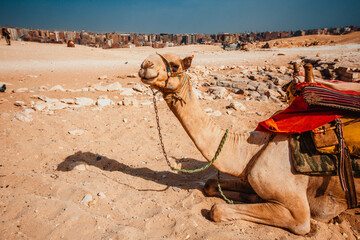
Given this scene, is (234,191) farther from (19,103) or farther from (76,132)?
(19,103)

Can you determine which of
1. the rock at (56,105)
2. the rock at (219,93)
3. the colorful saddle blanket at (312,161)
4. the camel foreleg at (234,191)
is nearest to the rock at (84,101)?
the rock at (56,105)

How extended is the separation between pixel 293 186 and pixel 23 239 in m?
2.92

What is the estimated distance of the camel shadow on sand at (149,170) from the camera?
3770mm

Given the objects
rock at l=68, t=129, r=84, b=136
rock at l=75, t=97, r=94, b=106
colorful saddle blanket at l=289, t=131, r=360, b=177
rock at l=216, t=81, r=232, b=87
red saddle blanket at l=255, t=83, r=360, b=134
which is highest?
red saddle blanket at l=255, t=83, r=360, b=134

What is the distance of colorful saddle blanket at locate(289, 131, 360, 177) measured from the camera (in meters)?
2.57

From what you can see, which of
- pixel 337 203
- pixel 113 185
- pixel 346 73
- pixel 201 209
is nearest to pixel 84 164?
pixel 113 185

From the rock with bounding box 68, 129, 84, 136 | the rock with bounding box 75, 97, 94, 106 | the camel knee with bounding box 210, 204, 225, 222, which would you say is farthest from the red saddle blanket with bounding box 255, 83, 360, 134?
the rock with bounding box 75, 97, 94, 106

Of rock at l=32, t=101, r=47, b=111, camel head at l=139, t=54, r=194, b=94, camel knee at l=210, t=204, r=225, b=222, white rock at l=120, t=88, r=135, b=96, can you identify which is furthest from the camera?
white rock at l=120, t=88, r=135, b=96

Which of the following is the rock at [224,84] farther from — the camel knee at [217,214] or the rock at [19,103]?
the camel knee at [217,214]

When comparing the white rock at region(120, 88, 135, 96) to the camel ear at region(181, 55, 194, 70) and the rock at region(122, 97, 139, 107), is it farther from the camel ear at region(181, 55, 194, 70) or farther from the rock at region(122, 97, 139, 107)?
the camel ear at region(181, 55, 194, 70)

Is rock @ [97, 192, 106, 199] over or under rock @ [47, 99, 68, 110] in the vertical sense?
under

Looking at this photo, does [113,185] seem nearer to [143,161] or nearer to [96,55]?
[143,161]

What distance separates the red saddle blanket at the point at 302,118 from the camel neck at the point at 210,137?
0.91 feet

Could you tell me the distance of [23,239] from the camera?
2.47m
